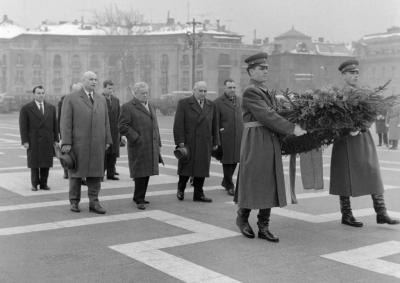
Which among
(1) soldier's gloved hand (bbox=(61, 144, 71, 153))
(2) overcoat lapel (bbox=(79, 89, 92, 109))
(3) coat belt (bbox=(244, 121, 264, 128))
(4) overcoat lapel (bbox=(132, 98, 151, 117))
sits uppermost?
(2) overcoat lapel (bbox=(79, 89, 92, 109))

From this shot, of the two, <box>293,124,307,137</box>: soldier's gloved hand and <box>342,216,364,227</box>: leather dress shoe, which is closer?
<box>293,124,307,137</box>: soldier's gloved hand

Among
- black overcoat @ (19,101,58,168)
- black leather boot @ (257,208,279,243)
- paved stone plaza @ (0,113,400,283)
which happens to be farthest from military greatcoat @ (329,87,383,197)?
black overcoat @ (19,101,58,168)

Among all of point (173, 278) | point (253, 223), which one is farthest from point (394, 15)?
point (253, 223)

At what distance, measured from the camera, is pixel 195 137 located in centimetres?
844

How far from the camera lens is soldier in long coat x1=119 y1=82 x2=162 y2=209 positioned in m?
7.89

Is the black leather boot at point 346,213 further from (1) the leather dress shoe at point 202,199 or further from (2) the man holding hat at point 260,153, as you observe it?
(1) the leather dress shoe at point 202,199

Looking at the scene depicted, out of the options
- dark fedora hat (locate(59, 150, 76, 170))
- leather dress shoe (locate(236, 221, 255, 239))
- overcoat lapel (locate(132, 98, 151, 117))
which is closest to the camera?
leather dress shoe (locate(236, 221, 255, 239))

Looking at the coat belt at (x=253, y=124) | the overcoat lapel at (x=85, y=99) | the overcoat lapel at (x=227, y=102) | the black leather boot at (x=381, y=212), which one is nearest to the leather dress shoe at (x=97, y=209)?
the overcoat lapel at (x=85, y=99)

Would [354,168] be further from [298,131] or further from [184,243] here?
[184,243]

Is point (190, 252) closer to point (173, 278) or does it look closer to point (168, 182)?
point (173, 278)

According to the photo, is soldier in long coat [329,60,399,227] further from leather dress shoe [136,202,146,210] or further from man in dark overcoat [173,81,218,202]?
leather dress shoe [136,202,146,210]

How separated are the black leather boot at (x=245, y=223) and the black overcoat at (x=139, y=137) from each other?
202 cm

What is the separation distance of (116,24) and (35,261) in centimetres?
5986

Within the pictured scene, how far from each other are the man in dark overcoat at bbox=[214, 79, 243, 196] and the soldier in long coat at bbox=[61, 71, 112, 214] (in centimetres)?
227
